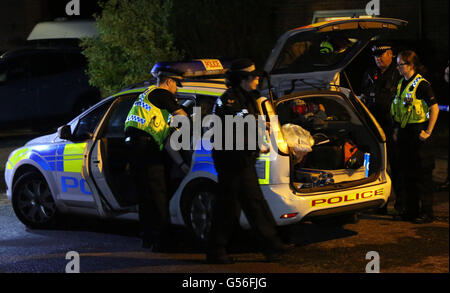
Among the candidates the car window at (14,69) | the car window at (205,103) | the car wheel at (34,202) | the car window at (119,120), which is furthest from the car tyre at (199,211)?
the car window at (14,69)

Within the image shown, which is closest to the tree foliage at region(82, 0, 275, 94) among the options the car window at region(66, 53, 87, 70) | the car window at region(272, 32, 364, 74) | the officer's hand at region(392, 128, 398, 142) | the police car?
the police car

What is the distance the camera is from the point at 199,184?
6.93 meters

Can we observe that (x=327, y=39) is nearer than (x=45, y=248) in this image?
No

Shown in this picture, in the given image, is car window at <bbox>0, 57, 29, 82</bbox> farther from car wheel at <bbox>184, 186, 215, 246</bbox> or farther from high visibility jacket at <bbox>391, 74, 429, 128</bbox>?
high visibility jacket at <bbox>391, 74, 429, 128</bbox>

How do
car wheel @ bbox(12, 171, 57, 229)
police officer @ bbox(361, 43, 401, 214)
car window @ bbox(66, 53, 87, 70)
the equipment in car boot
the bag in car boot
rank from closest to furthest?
the equipment in car boot → the bag in car boot → car wheel @ bbox(12, 171, 57, 229) → police officer @ bbox(361, 43, 401, 214) → car window @ bbox(66, 53, 87, 70)

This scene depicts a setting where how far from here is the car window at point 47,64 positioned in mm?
15398

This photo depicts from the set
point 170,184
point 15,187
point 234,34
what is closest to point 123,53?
point 234,34

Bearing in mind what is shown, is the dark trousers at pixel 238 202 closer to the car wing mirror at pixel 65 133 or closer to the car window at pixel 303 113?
the car window at pixel 303 113

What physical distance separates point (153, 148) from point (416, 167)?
2.82 m

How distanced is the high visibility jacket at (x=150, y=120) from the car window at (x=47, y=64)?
8930 mm

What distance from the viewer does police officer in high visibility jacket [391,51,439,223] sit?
7.94 metres

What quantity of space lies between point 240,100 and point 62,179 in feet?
7.86

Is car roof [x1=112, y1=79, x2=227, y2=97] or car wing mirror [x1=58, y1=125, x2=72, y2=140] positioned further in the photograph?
car wing mirror [x1=58, y1=125, x2=72, y2=140]
